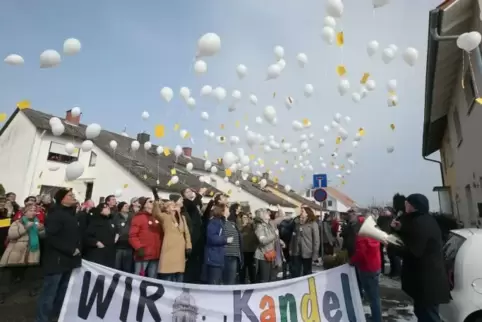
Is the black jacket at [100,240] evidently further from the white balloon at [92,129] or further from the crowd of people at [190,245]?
the white balloon at [92,129]

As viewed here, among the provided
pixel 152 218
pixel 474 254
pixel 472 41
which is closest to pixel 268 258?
pixel 152 218

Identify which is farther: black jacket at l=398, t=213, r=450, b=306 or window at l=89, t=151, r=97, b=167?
window at l=89, t=151, r=97, b=167

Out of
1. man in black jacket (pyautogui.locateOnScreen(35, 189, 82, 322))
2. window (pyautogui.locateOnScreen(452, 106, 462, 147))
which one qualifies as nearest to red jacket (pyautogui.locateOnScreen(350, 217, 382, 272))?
man in black jacket (pyautogui.locateOnScreen(35, 189, 82, 322))

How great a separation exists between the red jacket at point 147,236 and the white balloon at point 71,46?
11.5 feet

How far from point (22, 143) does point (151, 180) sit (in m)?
7.34

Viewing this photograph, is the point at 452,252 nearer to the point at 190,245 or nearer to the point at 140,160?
the point at 190,245

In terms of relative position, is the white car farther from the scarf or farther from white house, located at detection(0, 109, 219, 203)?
white house, located at detection(0, 109, 219, 203)

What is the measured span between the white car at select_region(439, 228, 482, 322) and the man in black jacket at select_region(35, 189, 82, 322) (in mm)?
4536

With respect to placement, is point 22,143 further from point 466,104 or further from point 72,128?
point 466,104

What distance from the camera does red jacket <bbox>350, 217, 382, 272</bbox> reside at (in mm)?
4992

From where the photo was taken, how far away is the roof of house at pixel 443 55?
700 cm

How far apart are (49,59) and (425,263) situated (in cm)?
693

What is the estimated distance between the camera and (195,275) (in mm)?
6191

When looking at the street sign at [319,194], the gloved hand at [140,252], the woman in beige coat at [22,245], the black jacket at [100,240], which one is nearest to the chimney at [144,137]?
the street sign at [319,194]
